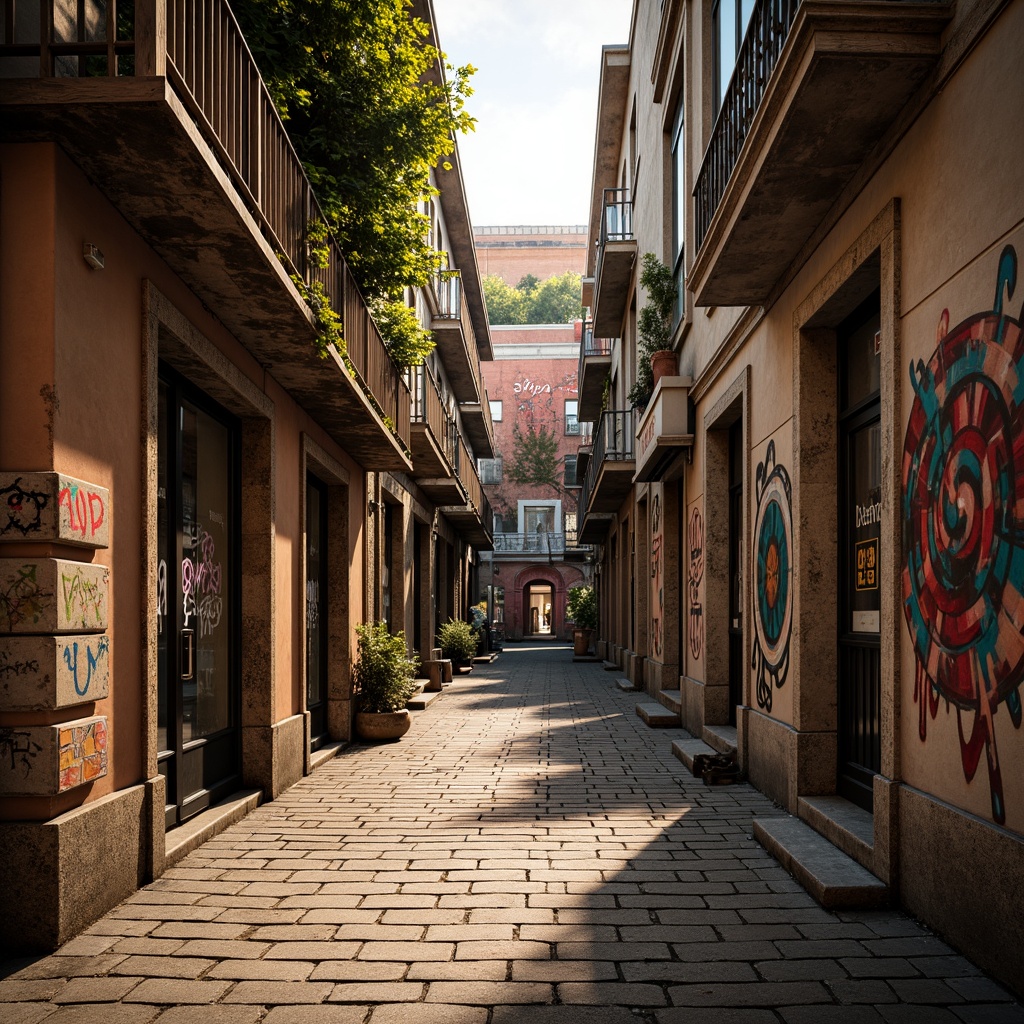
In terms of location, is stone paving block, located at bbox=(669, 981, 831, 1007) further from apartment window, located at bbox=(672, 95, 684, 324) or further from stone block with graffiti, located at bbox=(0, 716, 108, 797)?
apartment window, located at bbox=(672, 95, 684, 324)

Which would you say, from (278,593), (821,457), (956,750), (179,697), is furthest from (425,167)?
(956,750)

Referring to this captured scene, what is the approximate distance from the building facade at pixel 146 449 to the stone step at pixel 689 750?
3.48 metres

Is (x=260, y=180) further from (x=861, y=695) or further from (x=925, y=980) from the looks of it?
(x=925, y=980)

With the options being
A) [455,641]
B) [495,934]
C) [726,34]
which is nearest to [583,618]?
[455,641]

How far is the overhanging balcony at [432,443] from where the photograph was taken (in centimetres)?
1515

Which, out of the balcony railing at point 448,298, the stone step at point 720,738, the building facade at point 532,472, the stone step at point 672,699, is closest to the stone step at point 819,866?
the stone step at point 720,738

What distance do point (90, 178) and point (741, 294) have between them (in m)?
5.07

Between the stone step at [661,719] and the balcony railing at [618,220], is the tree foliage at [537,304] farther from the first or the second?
the stone step at [661,719]

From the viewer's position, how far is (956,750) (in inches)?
173

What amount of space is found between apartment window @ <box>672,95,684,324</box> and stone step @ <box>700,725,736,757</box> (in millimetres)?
5301

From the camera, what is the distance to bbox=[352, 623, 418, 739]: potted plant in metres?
11.3

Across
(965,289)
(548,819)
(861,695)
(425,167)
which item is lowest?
(548,819)

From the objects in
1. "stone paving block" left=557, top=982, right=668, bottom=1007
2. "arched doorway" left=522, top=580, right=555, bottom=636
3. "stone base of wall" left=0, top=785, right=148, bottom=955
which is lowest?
"arched doorway" left=522, top=580, right=555, bottom=636

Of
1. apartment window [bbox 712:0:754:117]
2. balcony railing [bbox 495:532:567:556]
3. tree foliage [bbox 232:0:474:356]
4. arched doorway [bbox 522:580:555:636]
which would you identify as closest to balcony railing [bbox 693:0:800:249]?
apartment window [bbox 712:0:754:117]
